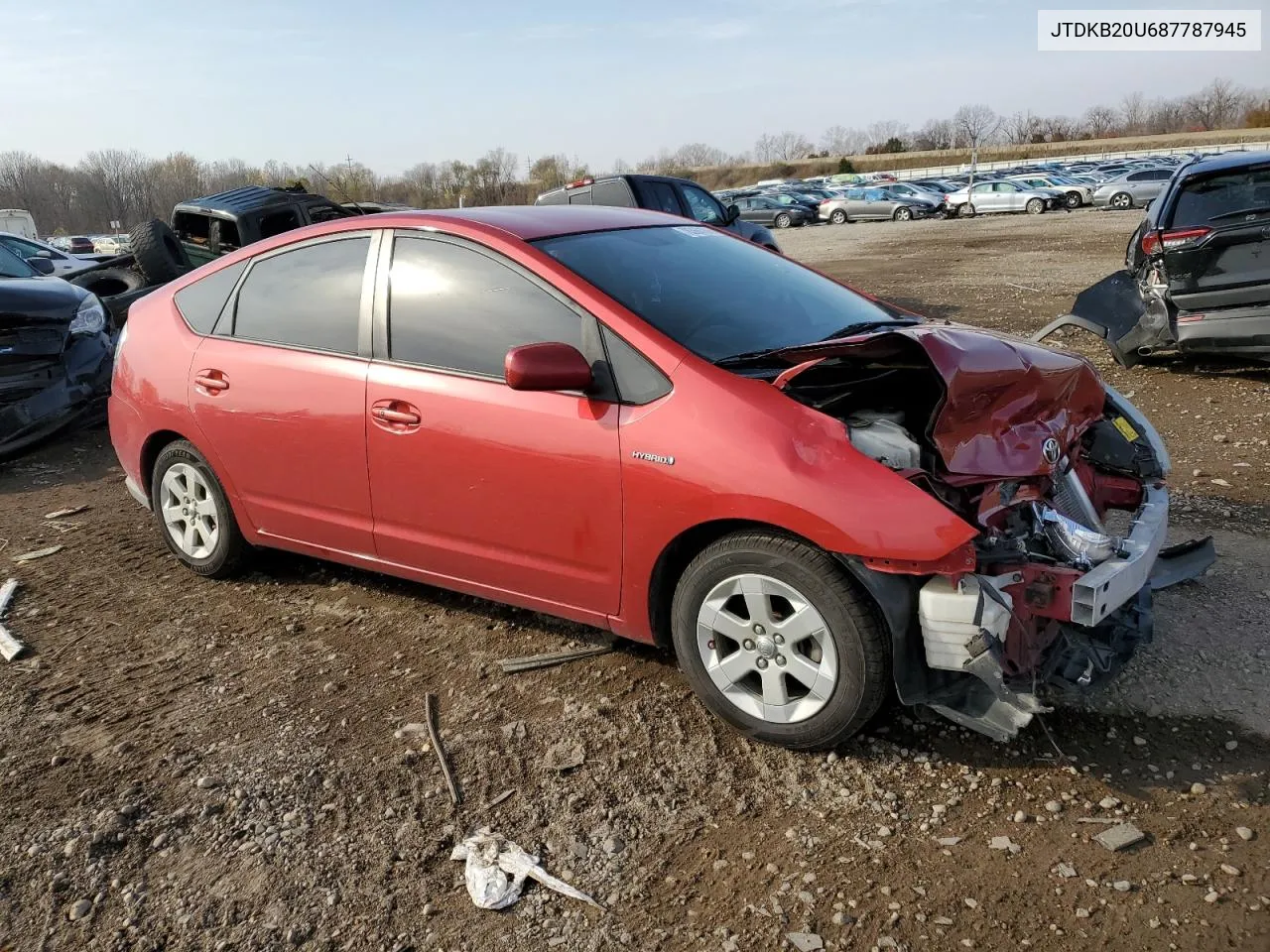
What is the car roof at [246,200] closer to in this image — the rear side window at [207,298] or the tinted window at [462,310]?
the rear side window at [207,298]

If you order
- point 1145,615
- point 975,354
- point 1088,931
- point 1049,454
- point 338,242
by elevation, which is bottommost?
point 1088,931

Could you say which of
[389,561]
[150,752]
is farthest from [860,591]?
[150,752]

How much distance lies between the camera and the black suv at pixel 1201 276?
24.6 ft

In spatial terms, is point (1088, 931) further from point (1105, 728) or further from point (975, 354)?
point (975, 354)

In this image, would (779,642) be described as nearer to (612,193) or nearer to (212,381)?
(212,381)

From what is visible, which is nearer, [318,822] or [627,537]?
[318,822]

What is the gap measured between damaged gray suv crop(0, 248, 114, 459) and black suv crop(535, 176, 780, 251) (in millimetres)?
6007

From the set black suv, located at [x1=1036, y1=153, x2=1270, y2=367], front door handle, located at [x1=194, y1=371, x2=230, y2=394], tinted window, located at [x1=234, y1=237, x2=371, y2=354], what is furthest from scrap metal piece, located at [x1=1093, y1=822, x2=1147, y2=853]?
black suv, located at [x1=1036, y1=153, x2=1270, y2=367]

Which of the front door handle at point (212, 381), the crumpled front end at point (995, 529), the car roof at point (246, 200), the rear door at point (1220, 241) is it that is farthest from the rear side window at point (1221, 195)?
the car roof at point (246, 200)

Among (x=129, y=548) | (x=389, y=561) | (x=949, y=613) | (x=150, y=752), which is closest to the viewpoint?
(x=949, y=613)

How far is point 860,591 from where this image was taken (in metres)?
2.96

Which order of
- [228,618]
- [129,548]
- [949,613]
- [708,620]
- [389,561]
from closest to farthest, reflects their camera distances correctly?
[949,613] < [708,620] < [389,561] < [228,618] < [129,548]

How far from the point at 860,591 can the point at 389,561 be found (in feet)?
6.73

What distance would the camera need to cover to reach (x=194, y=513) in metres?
4.88
